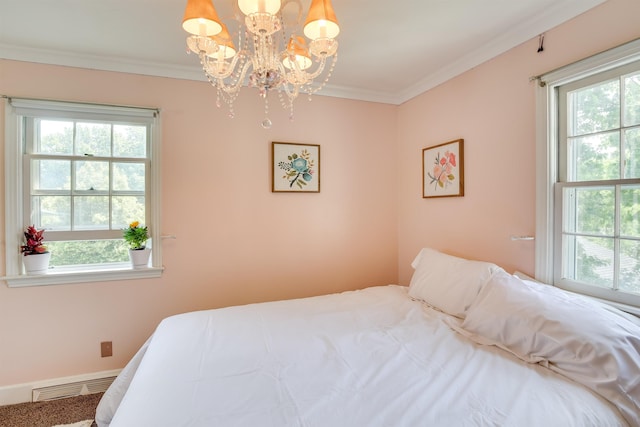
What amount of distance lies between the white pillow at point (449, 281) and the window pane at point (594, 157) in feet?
2.26

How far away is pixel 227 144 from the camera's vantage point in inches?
96.9

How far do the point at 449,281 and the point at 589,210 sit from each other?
0.83m

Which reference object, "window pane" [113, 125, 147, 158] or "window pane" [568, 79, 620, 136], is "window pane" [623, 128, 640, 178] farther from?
"window pane" [113, 125, 147, 158]

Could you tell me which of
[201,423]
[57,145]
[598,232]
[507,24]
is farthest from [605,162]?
[57,145]

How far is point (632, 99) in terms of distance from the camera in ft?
4.81

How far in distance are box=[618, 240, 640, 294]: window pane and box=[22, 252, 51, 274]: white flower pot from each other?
3.42 meters

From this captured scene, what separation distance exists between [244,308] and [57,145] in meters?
1.80

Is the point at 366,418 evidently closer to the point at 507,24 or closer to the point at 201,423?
the point at 201,423

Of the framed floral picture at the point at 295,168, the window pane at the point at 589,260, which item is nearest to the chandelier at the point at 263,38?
the framed floral picture at the point at 295,168

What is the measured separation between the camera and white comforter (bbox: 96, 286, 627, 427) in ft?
3.20

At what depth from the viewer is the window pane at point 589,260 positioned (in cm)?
157

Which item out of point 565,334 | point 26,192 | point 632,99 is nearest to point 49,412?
point 26,192

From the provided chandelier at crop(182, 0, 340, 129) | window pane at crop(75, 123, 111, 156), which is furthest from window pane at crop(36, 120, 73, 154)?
chandelier at crop(182, 0, 340, 129)

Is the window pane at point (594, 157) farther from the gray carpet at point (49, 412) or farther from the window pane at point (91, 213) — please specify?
the gray carpet at point (49, 412)
